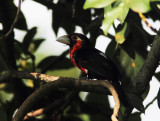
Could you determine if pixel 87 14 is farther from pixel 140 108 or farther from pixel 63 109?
pixel 140 108

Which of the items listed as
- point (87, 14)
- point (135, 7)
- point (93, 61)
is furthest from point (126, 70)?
point (135, 7)

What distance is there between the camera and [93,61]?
4082 millimetres

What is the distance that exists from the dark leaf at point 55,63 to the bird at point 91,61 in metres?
0.20

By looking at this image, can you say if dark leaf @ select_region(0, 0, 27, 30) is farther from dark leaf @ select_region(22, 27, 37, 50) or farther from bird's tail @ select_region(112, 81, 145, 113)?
bird's tail @ select_region(112, 81, 145, 113)

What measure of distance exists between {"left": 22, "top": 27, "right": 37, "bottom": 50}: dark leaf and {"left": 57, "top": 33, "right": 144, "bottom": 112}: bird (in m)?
0.41

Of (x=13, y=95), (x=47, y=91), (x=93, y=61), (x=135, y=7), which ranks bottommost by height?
(x=13, y=95)

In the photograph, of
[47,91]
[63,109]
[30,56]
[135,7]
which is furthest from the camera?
[30,56]

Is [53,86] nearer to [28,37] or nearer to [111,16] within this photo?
[111,16]

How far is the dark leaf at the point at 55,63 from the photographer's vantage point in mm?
4730

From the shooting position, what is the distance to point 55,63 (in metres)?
4.77

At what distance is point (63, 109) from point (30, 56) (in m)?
0.82

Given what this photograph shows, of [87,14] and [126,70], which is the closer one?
[126,70]

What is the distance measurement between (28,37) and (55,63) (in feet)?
1.63

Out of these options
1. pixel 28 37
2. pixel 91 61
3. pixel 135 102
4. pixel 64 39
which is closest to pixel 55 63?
pixel 64 39
